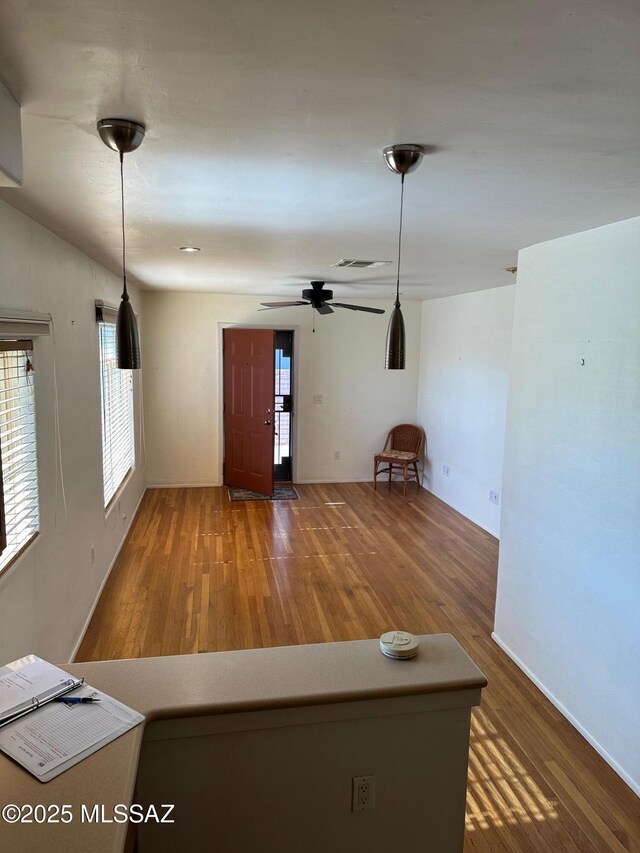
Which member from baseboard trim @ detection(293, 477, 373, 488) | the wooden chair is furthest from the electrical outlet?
baseboard trim @ detection(293, 477, 373, 488)

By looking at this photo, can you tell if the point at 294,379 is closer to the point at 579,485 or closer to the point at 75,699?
the point at 579,485

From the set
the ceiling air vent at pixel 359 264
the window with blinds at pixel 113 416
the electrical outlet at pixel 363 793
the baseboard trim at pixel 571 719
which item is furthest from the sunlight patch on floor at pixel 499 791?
the window with blinds at pixel 113 416

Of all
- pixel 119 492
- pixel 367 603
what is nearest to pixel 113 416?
pixel 119 492

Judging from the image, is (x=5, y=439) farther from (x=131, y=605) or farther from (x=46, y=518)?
(x=131, y=605)

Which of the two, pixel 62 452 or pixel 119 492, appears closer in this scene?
pixel 62 452

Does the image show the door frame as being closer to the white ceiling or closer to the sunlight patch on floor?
the white ceiling

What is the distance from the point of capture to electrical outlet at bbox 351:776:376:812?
1595mm

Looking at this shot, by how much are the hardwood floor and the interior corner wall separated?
1.41ft

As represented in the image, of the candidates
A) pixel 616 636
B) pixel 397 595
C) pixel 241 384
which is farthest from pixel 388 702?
pixel 241 384

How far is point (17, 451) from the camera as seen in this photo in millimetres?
2371

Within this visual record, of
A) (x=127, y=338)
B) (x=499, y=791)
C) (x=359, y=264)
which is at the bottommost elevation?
(x=499, y=791)

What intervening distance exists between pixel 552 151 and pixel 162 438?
592 centimetres

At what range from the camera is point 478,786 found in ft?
7.88

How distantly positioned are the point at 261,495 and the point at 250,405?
1.09m
